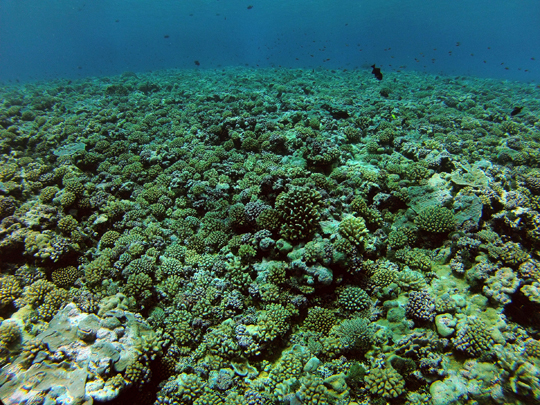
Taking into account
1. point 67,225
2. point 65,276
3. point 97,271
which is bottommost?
point 65,276

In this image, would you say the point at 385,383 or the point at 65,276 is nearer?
the point at 385,383

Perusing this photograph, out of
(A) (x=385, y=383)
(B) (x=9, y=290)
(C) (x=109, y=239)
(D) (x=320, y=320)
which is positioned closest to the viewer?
(A) (x=385, y=383)

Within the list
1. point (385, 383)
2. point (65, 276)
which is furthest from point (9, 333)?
point (385, 383)

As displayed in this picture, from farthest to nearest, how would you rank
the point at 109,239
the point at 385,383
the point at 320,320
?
the point at 109,239, the point at 320,320, the point at 385,383

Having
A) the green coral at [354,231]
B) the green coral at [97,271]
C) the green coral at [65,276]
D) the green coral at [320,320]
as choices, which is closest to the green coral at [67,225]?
the green coral at [65,276]

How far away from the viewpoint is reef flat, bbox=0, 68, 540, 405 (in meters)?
5.97

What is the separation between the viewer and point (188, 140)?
14.6 m

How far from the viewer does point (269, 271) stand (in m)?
8.03

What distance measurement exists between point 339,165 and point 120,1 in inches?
5346

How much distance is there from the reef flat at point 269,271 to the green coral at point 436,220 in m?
0.06

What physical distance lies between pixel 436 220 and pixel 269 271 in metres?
6.34

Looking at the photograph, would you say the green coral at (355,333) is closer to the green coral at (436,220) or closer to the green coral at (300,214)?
the green coral at (300,214)

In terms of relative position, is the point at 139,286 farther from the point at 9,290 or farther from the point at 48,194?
the point at 48,194

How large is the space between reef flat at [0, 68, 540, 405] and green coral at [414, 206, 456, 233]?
0.06 metres
